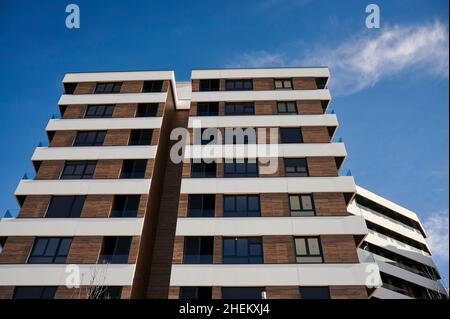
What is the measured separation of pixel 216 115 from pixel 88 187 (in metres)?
11.2

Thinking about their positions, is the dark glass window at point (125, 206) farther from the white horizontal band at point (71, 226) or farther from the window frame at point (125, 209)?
the white horizontal band at point (71, 226)

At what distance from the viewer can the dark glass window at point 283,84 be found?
29600 millimetres

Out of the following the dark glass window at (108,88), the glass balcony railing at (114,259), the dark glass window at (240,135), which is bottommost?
the glass balcony railing at (114,259)

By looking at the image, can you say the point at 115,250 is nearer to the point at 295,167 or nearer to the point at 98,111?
the point at 98,111

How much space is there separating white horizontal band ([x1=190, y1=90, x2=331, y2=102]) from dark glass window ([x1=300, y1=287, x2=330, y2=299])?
1537 centimetres

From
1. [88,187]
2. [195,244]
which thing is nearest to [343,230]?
[195,244]

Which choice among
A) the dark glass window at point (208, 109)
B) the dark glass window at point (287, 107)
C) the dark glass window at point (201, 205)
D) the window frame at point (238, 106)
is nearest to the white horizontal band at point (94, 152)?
the dark glass window at point (201, 205)

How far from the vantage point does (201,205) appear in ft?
75.3

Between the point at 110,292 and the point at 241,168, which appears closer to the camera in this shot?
the point at 110,292

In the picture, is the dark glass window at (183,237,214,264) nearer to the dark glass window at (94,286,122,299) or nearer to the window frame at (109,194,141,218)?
the dark glass window at (94,286,122,299)

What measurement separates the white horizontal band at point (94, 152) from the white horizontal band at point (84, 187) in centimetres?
209

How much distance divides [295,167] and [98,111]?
1682 centimetres

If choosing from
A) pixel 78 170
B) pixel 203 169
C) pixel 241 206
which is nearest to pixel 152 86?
pixel 78 170
